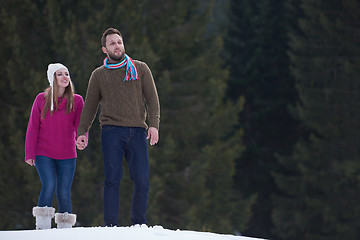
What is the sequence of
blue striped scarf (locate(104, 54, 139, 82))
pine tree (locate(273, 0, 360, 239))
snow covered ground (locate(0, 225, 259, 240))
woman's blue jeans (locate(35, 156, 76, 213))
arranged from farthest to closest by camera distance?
pine tree (locate(273, 0, 360, 239)) → woman's blue jeans (locate(35, 156, 76, 213)) → blue striped scarf (locate(104, 54, 139, 82)) → snow covered ground (locate(0, 225, 259, 240))

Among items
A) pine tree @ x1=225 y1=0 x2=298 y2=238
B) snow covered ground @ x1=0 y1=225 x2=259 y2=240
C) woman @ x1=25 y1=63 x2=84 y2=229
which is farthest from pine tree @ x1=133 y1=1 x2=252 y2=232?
snow covered ground @ x1=0 y1=225 x2=259 y2=240

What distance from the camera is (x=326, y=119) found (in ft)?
79.0

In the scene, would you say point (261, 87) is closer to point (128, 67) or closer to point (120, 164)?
point (128, 67)

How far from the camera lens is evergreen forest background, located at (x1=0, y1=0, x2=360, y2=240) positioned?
1783 centimetres

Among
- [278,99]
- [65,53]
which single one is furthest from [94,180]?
[278,99]

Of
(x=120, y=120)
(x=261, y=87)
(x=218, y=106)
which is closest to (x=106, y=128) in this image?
(x=120, y=120)

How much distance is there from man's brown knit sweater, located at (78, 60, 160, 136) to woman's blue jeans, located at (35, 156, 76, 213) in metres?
0.42

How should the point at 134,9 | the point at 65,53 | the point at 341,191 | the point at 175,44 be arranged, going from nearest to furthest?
1. the point at 65,53
2. the point at 134,9
3. the point at 175,44
4. the point at 341,191

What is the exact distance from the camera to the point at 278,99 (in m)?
27.2

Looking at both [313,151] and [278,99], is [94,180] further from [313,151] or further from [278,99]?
[278,99]

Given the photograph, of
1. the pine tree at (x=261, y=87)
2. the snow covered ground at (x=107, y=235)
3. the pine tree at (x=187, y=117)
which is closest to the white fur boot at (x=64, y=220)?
the snow covered ground at (x=107, y=235)

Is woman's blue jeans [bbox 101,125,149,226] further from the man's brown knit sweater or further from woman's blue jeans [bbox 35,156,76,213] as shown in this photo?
woman's blue jeans [bbox 35,156,76,213]

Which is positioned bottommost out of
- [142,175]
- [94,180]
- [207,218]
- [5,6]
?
[207,218]

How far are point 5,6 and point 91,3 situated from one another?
2368 mm
